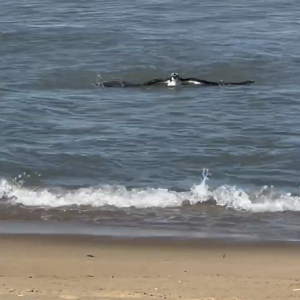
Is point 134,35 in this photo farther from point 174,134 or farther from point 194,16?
point 174,134

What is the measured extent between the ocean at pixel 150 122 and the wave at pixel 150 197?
0.07 feet

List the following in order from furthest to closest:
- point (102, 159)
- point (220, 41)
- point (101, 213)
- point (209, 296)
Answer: point (220, 41)
point (102, 159)
point (101, 213)
point (209, 296)

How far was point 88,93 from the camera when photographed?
52.7 feet

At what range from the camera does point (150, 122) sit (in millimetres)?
13836

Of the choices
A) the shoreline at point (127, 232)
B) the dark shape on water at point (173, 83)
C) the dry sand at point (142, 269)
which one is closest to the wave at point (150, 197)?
the shoreline at point (127, 232)

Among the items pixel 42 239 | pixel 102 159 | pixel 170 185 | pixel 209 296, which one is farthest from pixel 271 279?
pixel 102 159

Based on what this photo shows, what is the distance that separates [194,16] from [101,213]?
12.8 metres

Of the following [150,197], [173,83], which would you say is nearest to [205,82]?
[173,83]

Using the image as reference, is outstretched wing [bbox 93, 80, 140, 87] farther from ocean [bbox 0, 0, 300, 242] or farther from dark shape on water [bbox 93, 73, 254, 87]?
ocean [bbox 0, 0, 300, 242]

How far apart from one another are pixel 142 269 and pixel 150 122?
6.15m

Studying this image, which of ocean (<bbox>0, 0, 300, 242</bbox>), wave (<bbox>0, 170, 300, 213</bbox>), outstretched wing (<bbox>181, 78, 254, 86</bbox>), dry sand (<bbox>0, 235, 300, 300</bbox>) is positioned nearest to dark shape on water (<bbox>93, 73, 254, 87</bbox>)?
outstretched wing (<bbox>181, 78, 254, 86</bbox>)

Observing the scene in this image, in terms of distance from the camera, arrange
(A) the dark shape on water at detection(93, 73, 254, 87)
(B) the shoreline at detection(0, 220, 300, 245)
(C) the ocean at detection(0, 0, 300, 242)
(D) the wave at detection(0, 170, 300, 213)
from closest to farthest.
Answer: (B) the shoreline at detection(0, 220, 300, 245)
(C) the ocean at detection(0, 0, 300, 242)
(D) the wave at detection(0, 170, 300, 213)
(A) the dark shape on water at detection(93, 73, 254, 87)

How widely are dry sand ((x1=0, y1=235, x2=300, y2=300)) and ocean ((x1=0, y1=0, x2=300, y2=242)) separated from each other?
1.50 ft

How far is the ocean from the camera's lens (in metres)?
9.93
